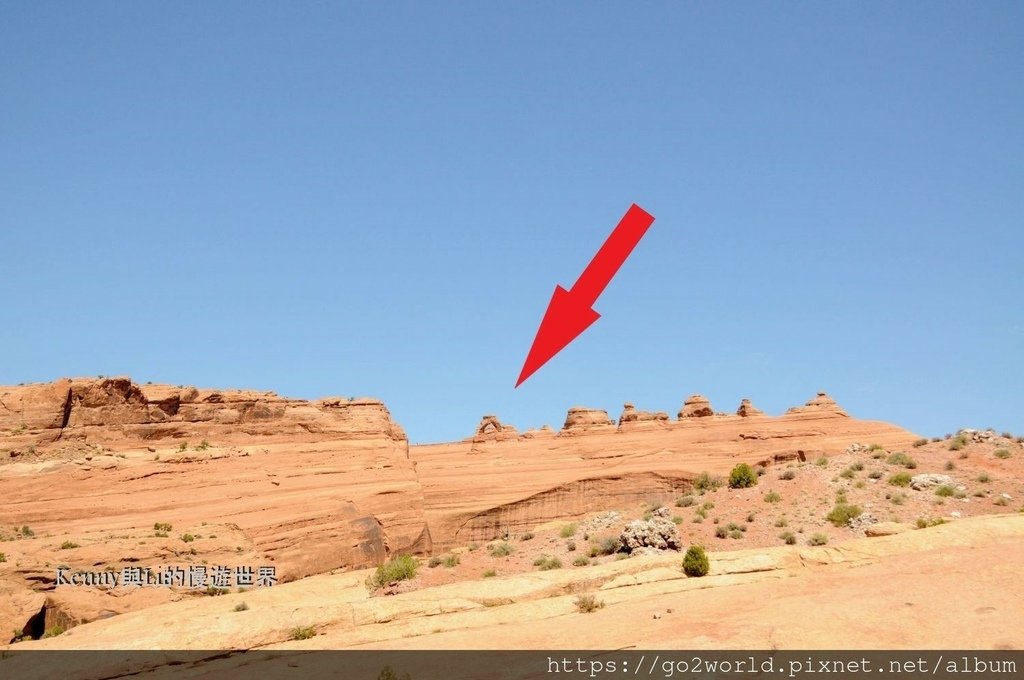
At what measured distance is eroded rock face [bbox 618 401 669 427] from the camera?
64.6 meters

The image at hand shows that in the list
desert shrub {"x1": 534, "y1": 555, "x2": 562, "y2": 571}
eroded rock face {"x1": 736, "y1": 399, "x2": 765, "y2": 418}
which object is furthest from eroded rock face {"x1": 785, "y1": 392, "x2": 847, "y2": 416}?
desert shrub {"x1": 534, "y1": 555, "x2": 562, "y2": 571}

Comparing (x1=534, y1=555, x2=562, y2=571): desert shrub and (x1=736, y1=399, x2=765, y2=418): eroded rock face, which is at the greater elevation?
(x1=736, y1=399, x2=765, y2=418): eroded rock face

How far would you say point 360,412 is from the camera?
4125 centimetres

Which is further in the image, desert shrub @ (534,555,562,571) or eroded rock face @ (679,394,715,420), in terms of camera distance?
eroded rock face @ (679,394,715,420)

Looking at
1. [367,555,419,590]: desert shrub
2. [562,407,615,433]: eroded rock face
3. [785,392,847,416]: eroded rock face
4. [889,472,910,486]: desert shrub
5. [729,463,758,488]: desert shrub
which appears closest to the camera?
[367,555,419,590]: desert shrub

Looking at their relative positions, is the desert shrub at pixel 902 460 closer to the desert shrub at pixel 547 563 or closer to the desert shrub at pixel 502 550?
the desert shrub at pixel 547 563

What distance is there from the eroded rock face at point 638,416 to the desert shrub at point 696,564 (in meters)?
43.7

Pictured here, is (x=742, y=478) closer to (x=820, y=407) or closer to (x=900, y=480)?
→ (x=900, y=480)

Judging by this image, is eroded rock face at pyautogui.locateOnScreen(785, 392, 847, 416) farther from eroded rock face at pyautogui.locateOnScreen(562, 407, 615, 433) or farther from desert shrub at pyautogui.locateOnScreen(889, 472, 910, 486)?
desert shrub at pyautogui.locateOnScreen(889, 472, 910, 486)

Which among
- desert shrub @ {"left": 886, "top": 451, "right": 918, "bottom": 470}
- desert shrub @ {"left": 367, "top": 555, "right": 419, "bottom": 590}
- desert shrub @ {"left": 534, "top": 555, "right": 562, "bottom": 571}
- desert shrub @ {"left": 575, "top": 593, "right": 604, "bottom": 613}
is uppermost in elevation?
desert shrub @ {"left": 886, "top": 451, "right": 918, "bottom": 470}

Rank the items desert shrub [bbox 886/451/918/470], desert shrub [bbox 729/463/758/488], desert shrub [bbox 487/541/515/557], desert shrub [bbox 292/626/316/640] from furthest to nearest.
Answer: desert shrub [bbox 729/463/758/488]
desert shrub [bbox 886/451/918/470]
desert shrub [bbox 487/541/515/557]
desert shrub [bbox 292/626/316/640]

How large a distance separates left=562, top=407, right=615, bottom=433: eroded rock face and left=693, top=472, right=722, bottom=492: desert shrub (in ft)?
72.9

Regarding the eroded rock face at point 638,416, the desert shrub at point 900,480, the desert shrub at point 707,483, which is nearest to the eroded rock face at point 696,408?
the eroded rock face at point 638,416
